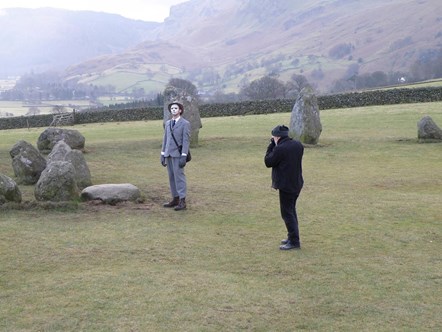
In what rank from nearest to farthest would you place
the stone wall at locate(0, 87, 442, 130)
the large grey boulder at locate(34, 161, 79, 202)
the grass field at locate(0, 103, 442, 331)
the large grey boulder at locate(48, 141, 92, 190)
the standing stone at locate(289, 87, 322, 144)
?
the grass field at locate(0, 103, 442, 331) < the large grey boulder at locate(34, 161, 79, 202) < the large grey boulder at locate(48, 141, 92, 190) < the standing stone at locate(289, 87, 322, 144) < the stone wall at locate(0, 87, 442, 130)

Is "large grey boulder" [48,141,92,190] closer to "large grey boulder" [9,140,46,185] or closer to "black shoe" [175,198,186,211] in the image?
"large grey boulder" [9,140,46,185]

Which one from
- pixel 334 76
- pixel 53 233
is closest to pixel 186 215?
pixel 53 233

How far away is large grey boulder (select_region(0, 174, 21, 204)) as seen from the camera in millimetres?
14039

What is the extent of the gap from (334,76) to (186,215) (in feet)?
630

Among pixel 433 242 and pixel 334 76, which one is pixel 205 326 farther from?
pixel 334 76

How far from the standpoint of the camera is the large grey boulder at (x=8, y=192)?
14.0 m

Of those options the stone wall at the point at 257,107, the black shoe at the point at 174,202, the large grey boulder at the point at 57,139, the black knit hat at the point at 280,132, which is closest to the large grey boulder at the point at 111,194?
the black shoe at the point at 174,202

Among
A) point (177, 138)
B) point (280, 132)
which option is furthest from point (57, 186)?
point (280, 132)

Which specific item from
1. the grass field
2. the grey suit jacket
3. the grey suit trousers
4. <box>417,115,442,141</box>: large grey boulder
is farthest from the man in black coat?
<box>417,115,442,141</box>: large grey boulder

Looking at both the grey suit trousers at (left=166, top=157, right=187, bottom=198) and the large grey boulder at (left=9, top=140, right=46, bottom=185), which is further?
the large grey boulder at (left=9, top=140, right=46, bottom=185)

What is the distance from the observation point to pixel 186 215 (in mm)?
13914

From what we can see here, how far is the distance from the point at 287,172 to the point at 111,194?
570 cm

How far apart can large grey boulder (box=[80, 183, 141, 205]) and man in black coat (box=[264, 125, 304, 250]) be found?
5.19 metres

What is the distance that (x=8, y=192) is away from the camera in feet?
46.4
